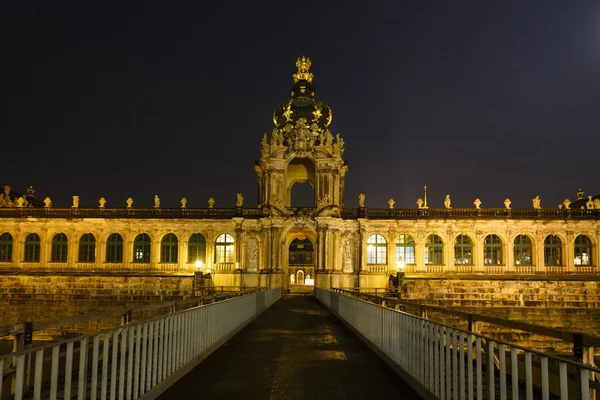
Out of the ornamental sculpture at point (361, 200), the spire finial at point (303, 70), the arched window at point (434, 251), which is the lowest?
the arched window at point (434, 251)

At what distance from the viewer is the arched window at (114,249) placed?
55.0 meters

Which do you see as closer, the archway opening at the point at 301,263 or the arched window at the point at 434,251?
the arched window at the point at 434,251

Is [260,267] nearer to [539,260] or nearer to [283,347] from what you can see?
[539,260]

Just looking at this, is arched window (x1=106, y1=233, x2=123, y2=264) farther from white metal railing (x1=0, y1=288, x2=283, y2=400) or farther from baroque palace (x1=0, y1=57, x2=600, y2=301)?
white metal railing (x1=0, y1=288, x2=283, y2=400)

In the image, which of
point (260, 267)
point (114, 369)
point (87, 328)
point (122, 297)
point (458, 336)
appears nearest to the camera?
point (114, 369)

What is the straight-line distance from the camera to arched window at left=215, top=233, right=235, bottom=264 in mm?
54281

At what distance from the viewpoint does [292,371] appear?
12695 millimetres

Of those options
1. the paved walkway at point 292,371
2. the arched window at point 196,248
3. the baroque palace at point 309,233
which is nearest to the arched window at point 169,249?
the baroque palace at point 309,233

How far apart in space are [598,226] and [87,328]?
1730 inches

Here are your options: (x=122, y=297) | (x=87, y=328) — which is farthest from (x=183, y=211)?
(x=87, y=328)

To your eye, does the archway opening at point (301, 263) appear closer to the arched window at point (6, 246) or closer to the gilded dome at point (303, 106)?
the gilded dome at point (303, 106)

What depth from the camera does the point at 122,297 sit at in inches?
1725

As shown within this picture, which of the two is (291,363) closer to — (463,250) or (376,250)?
(376,250)

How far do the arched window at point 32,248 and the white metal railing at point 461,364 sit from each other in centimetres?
4816
